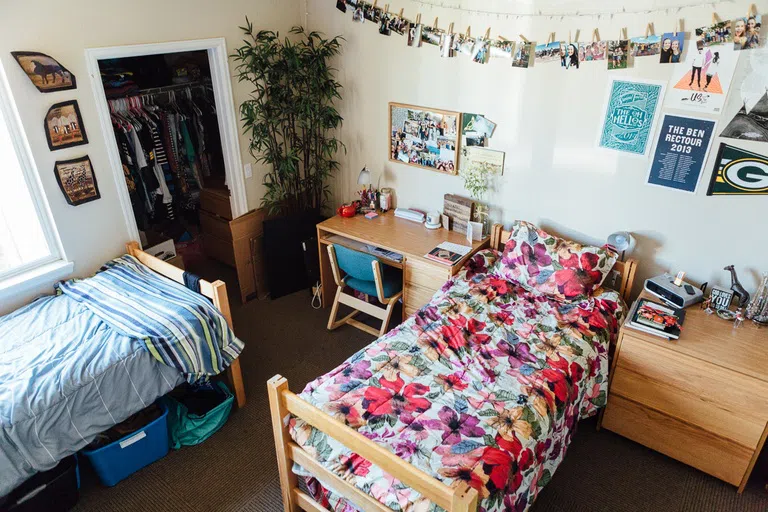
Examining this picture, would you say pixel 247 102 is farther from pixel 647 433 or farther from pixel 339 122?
pixel 647 433

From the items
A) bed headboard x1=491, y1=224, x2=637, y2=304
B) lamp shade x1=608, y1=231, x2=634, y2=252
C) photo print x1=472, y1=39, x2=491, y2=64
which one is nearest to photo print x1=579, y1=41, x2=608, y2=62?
photo print x1=472, y1=39, x2=491, y2=64

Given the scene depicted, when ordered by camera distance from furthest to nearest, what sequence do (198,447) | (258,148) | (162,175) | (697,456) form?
(162,175) < (258,148) < (198,447) < (697,456)

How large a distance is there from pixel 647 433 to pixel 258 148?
3105 millimetres

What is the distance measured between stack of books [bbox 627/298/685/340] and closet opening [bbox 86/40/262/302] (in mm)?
2728

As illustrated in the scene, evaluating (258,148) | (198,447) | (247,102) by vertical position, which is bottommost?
(198,447)

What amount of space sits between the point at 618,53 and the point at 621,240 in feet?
3.29

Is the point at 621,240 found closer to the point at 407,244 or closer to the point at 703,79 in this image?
the point at 703,79

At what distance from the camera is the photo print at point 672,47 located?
8.13 feet

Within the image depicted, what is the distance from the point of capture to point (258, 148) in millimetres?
3828

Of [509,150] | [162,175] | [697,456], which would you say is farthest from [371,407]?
[162,175]

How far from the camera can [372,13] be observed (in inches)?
136

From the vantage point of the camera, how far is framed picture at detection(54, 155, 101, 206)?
9.35 ft

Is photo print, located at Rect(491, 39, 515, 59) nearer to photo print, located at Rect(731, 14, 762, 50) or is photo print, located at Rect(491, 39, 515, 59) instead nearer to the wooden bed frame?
photo print, located at Rect(731, 14, 762, 50)

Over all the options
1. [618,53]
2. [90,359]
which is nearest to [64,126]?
[90,359]
